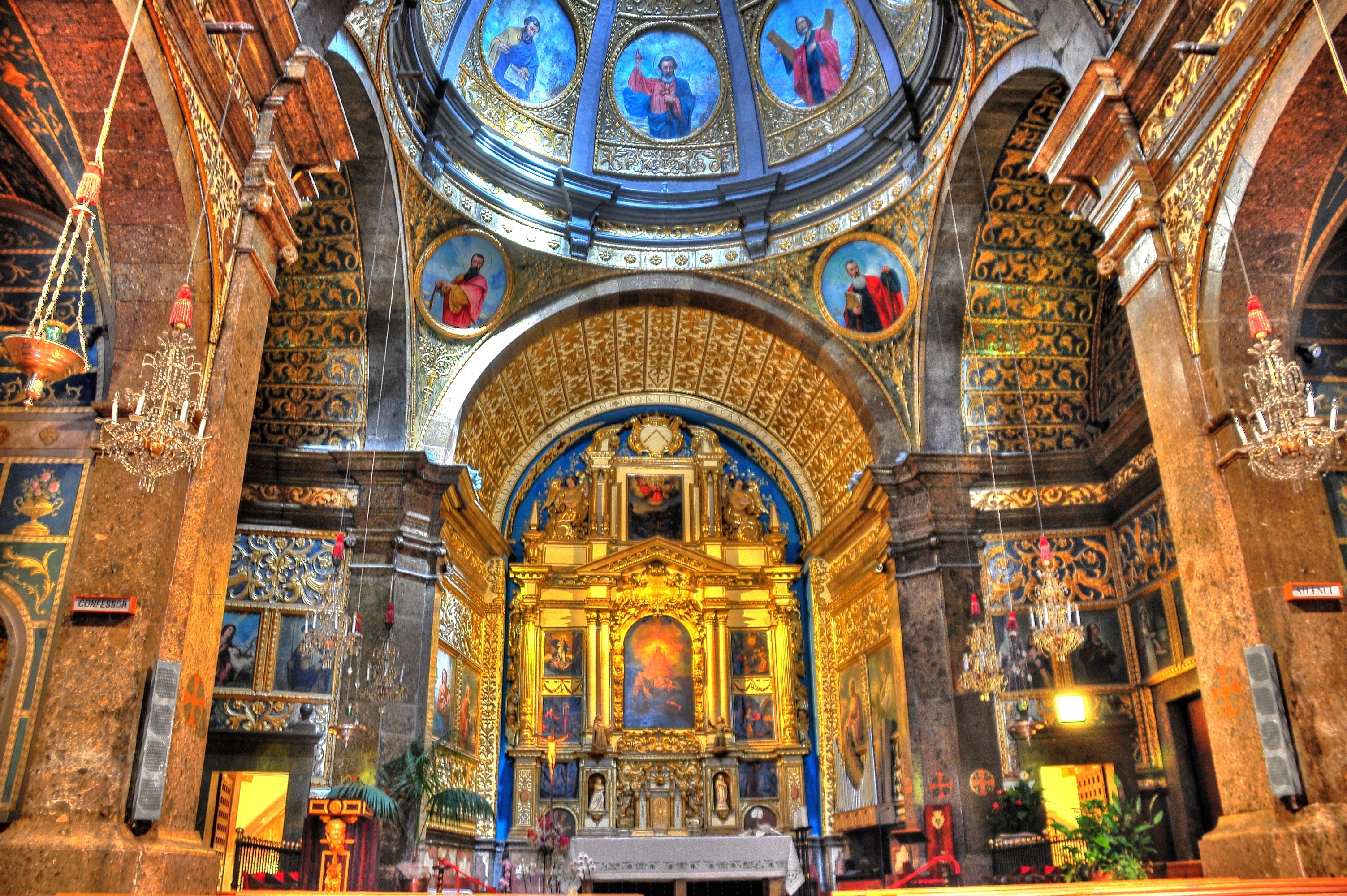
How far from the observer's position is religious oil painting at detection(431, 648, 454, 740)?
12172 mm

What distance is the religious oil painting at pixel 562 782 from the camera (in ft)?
47.5

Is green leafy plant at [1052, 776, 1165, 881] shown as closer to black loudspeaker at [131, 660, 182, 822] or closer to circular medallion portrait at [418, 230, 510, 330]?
black loudspeaker at [131, 660, 182, 822]

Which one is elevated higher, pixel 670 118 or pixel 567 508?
pixel 670 118

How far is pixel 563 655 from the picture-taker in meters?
15.4

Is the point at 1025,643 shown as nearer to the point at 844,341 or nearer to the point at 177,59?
the point at 844,341

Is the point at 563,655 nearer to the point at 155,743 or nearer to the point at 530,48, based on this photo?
the point at 530,48

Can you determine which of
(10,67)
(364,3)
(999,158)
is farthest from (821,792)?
(10,67)

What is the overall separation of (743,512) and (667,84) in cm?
717

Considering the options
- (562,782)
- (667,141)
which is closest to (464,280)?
(667,141)

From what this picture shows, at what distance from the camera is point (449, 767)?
12.8 m

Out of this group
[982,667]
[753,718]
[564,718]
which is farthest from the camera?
[753,718]

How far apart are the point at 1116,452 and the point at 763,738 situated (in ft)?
22.6

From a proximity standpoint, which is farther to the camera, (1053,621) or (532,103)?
(532,103)

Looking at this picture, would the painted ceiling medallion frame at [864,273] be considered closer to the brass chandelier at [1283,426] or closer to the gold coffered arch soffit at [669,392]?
the gold coffered arch soffit at [669,392]
